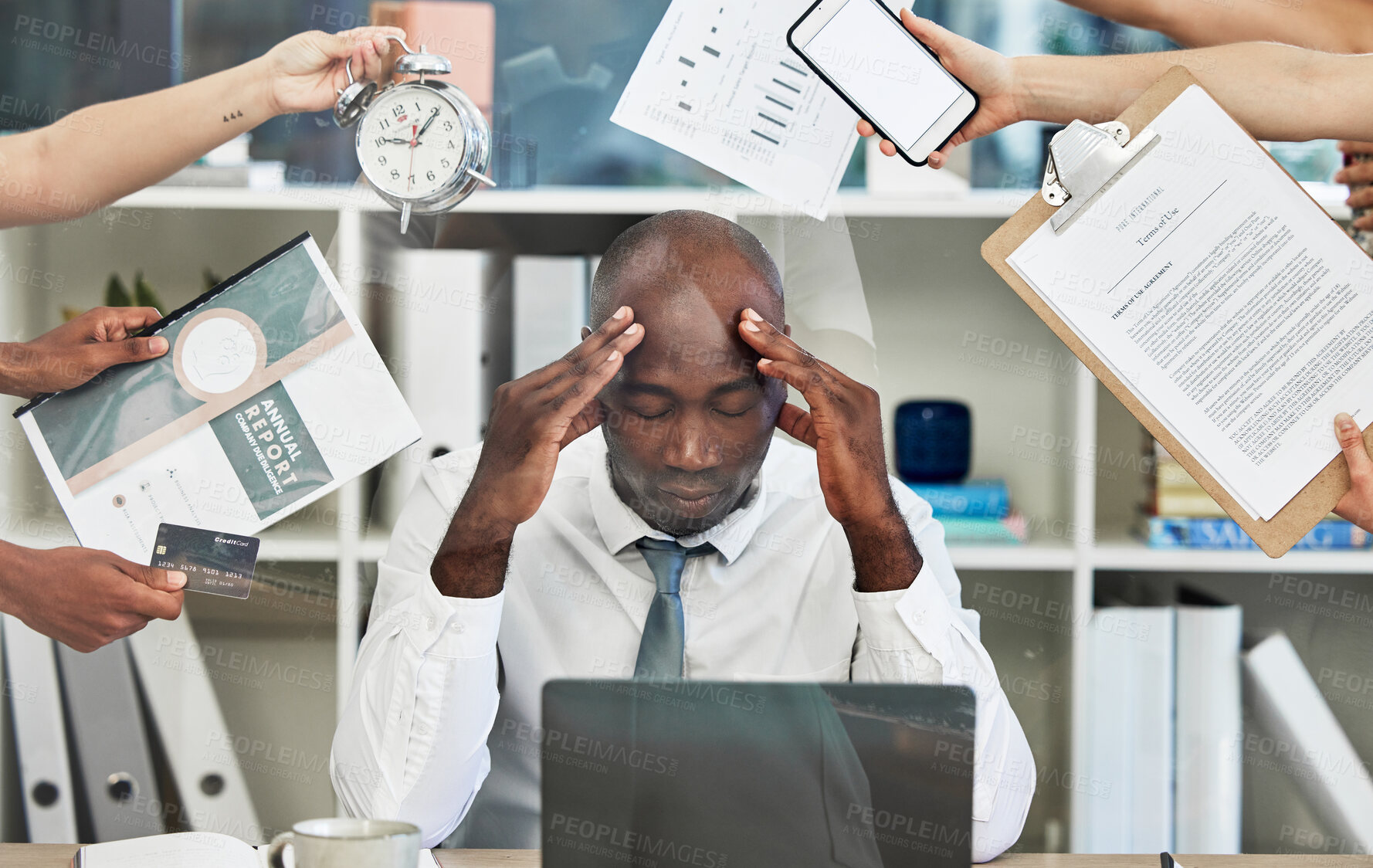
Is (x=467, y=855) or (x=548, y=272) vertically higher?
(x=548, y=272)

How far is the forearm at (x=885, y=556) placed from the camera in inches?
39.3

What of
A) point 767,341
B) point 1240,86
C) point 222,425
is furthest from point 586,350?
point 1240,86

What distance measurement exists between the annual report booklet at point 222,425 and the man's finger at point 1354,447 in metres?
0.96

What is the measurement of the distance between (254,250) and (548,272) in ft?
1.05

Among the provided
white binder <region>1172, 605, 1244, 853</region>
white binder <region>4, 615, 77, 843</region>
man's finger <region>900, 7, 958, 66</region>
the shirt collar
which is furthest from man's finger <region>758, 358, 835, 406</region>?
white binder <region>4, 615, 77, 843</region>

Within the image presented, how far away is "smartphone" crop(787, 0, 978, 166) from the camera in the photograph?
102 cm

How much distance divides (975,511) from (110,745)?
45.6 inches

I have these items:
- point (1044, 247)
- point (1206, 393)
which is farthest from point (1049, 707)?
point (1044, 247)

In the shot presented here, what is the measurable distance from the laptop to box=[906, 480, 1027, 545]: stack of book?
1.69 feet

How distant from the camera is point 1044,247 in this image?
1.00m

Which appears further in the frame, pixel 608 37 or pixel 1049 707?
pixel 1049 707

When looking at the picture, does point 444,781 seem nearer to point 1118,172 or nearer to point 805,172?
point 805,172

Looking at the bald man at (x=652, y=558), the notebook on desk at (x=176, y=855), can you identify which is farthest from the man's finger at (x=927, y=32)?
the notebook on desk at (x=176, y=855)

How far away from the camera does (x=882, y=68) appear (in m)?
1.02
